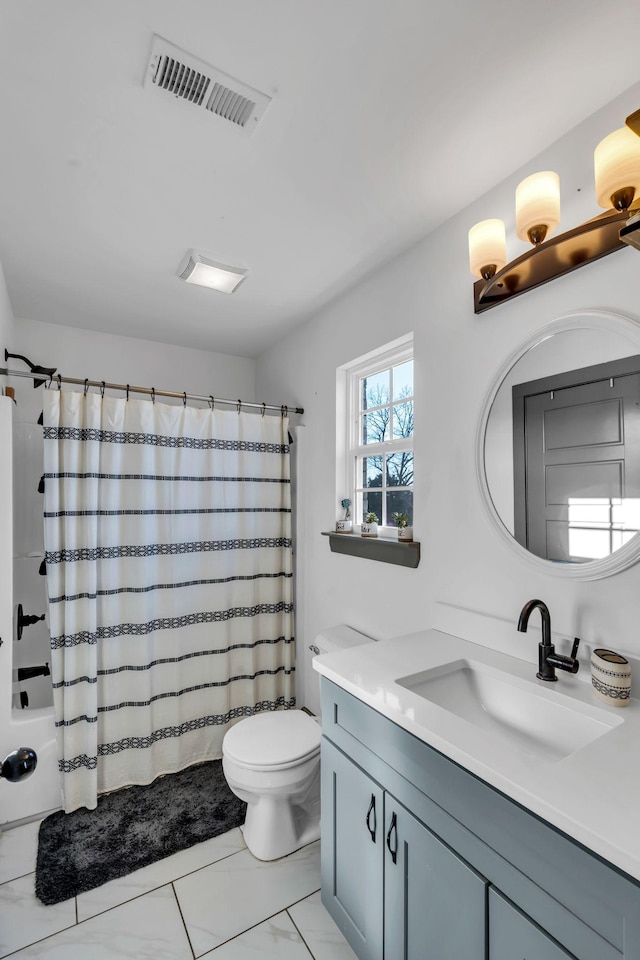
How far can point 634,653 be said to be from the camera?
1179mm

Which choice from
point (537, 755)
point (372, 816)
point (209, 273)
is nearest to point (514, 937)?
point (537, 755)

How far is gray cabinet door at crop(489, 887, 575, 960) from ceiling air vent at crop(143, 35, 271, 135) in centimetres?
193

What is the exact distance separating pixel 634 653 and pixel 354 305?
6.10 feet

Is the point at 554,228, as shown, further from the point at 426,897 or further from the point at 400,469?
the point at 426,897

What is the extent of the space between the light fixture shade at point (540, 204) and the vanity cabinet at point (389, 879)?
155 centimetres

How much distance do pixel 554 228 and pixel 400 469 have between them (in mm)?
1146

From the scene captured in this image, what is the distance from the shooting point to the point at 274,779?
5.61 feet

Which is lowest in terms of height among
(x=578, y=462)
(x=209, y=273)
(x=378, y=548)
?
(x=378, y=548)

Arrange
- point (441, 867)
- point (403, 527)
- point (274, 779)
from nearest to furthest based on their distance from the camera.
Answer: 1. point (441, 867)
2. point (274, 779)
3. point (403, 527)

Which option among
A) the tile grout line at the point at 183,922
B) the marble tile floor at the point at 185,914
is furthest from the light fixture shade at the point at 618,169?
the tile grout line at the point at 183,922

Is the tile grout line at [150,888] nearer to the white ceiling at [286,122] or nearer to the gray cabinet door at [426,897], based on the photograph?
the gray cabinet door at [426,897]

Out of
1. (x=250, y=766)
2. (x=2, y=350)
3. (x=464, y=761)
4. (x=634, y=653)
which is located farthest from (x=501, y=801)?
(x=2, y=350)

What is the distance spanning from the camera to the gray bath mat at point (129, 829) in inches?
65.1

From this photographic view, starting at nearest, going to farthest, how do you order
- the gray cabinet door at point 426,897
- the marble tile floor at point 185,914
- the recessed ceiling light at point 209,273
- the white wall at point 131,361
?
1. the gray cabinet door at point 426,897
2. the marble tile floor at point 185,914
3. the recessed ceiling light at point 209,273
4. the white wall at point 131,361
